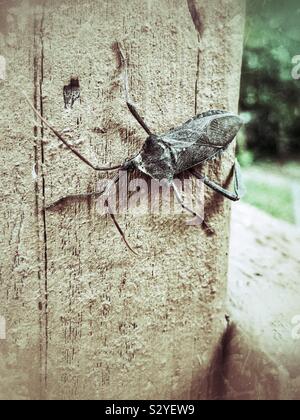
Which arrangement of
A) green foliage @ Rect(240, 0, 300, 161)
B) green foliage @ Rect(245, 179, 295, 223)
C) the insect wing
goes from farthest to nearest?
green foliage @ Rect(245, 179, 295, 223), green foliage @ Rect(240, 0, 300, 161), the insect wing

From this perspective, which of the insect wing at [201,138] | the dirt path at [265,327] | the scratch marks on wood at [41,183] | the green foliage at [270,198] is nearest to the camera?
the scratch marks on wood at [41,183]

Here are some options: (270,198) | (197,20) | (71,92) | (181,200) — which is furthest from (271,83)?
(71,92)

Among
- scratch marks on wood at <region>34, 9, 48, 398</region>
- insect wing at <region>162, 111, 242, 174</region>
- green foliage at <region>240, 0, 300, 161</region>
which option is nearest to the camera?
scratch marks on wood at <region>34, 9, 48, 398</region>

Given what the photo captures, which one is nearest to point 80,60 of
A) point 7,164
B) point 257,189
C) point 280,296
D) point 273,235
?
point 7,164

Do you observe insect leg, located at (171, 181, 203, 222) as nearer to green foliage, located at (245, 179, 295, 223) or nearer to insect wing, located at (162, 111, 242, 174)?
insect wing, located at (162, 111, 242, 174)

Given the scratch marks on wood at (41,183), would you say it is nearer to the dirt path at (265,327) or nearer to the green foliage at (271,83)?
the dirt path at (265,327)

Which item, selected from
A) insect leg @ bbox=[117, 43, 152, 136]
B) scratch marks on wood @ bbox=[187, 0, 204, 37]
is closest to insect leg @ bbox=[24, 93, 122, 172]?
insect leg @ bbox=[117, 43, 152, 136]

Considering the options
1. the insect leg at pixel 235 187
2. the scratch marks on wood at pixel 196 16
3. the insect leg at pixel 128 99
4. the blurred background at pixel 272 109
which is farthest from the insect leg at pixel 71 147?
the blurred background at pixel 272 109
